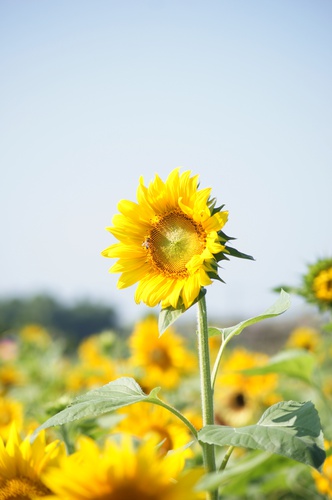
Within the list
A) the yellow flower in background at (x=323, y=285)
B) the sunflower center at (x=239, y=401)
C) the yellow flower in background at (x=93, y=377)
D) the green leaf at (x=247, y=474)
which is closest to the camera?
the green leaf at (x=247, y=474)

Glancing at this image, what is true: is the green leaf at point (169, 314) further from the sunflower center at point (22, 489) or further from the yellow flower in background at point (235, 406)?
the yellow flower in background at point (235, 406)

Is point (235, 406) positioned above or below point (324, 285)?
below

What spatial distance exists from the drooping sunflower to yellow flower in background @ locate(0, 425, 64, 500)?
0.32 metres

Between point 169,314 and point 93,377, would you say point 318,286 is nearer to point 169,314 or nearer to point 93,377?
point 169,314

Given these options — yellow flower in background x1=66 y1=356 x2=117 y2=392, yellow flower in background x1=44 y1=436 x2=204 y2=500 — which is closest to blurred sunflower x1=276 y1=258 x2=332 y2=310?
yellow flower in background x1=66 y1=356 x2=117 y2=392

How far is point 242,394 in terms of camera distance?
315 centimetres

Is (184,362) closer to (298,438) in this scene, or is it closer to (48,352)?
(48,352)

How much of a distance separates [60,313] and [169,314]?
41745mm

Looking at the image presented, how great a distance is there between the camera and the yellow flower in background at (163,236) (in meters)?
1.14

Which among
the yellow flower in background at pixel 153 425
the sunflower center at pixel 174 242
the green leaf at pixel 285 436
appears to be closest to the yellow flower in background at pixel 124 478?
the green leaf at pixel 285 436

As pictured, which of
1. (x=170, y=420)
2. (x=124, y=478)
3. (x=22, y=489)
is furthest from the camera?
(x=170, y=420)

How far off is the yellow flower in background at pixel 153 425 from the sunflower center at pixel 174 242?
2.25 feet

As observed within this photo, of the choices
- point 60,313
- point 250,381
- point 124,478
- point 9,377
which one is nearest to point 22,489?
point 124,478

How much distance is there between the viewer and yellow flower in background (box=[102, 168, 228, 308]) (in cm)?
114
